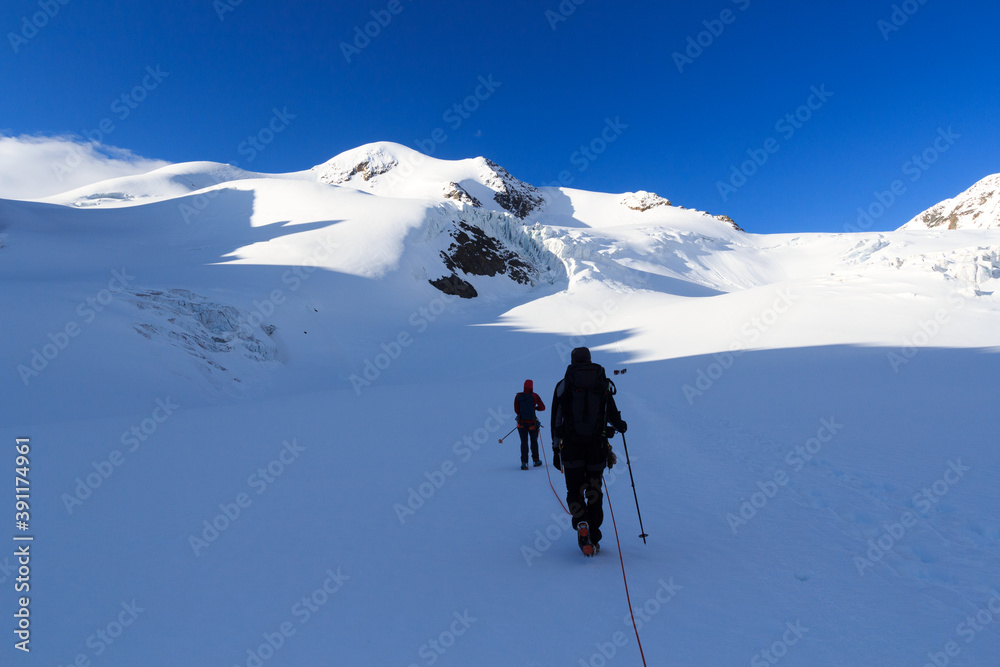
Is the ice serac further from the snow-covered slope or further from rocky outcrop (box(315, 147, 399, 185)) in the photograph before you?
rocky outcrop (box(315, 147, 399, 185))

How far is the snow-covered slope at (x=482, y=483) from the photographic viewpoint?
3.27 meters

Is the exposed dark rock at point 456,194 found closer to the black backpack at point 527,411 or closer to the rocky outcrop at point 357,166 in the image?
Result: the rocky outcrop at point 357,166

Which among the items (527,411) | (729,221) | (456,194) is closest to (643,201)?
(729,221)

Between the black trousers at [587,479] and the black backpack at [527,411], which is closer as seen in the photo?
the black trousers at [587,479]

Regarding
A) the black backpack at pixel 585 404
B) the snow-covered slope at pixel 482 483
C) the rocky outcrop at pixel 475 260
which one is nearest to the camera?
the snow-covered slope at pixel 482 483

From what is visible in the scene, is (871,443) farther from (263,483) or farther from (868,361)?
(263,483)

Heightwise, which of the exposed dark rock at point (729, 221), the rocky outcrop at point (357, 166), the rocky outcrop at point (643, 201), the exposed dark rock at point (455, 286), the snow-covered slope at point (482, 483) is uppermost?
the rocky outcrop at point (357, 166)

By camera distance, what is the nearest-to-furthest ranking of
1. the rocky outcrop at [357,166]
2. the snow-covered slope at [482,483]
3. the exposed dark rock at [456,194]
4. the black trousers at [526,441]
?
the snow-covered slope at [482,483], the black trousers at [526,441], the exposed dark rock at [456,194], the rocky outcrop at [357,166]

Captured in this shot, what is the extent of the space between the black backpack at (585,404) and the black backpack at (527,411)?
3.52m

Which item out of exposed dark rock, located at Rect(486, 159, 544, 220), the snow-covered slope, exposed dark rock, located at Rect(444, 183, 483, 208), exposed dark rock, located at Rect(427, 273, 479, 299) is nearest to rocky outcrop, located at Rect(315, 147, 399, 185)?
exposed dark rock, located at Rect(486, 159, 544, 220)

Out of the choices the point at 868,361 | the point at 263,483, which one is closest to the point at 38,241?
the point at 263,483

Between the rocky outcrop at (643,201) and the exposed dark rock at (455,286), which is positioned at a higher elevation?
the rocky outcrop at (643,201)

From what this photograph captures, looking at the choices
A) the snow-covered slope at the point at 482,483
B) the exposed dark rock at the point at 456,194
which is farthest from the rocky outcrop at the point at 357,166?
the snow-covered slope at the point at 482,483

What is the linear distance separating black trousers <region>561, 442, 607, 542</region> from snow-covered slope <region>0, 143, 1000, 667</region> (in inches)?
16.9
